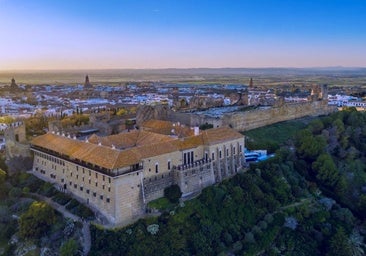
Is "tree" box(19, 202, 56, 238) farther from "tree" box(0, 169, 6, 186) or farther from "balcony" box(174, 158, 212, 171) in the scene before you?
"balcony" box(174, 158, 212, 171)

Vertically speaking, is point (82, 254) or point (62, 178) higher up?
point (62, 178)

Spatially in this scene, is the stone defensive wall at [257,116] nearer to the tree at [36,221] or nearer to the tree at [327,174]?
the tree at [327,174]

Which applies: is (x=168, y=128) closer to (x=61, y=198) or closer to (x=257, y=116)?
(x=61, y=198)

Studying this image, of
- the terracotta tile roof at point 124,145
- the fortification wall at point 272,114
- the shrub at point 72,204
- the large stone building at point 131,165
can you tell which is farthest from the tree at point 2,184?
the fortification wall at point 272,114

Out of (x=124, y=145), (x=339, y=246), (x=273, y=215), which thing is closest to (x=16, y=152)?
(x=124, y=145)

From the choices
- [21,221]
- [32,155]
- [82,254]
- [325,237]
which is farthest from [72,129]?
[325,237]

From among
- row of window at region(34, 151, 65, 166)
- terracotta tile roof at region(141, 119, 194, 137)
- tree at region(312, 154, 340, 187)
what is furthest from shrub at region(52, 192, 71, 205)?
tree at region(312, 154, 340, 187)

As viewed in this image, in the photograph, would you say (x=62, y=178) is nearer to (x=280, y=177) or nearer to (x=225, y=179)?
(x=225, y=179)
